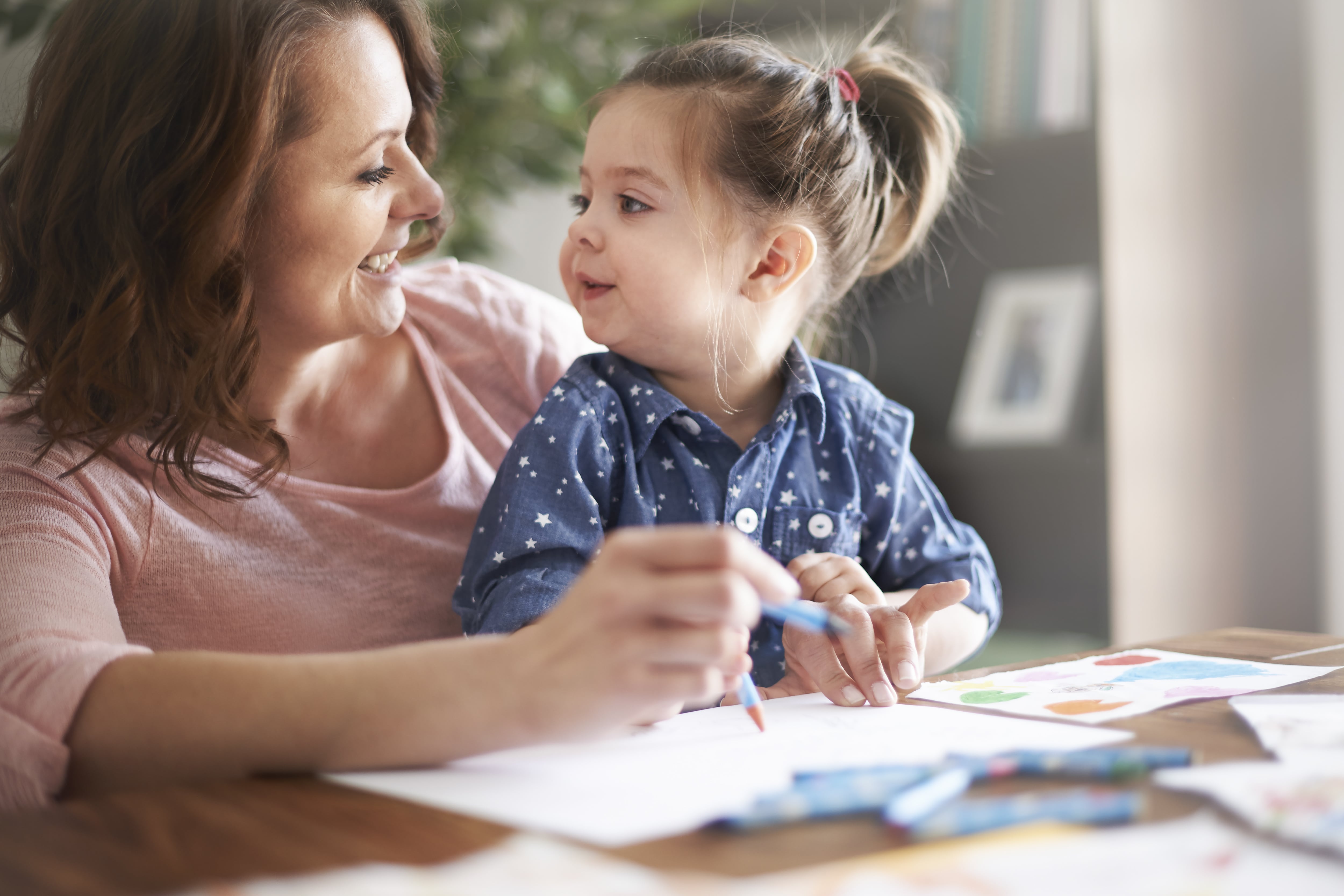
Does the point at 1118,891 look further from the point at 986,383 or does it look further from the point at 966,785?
the point at 986,383

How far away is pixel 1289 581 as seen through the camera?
1.96m

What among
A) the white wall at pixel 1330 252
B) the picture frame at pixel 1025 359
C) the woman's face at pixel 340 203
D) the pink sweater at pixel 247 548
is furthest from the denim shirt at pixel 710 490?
the white wall at pixel 1330 252

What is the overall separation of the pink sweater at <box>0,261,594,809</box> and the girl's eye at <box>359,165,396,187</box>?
220mm

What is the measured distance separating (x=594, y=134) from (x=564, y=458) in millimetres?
363

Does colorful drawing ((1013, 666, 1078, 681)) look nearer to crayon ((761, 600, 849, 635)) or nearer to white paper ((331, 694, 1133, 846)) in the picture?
white paper ((331, 694, 1133, 846))

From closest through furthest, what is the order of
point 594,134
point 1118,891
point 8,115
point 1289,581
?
1. point 1118,891
2. point 594,134
3. point 8,115
4. point 1289,581

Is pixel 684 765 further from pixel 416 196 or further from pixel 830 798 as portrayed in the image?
pixel 416 196

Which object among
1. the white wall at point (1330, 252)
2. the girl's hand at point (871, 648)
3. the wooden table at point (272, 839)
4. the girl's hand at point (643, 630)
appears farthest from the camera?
the white wall at point (1330, 252)

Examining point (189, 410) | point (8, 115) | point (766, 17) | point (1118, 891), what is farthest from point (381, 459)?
point (766, 17)

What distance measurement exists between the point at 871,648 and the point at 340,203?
2.05ft

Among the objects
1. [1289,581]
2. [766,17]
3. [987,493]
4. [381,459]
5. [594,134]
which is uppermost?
[766,17]

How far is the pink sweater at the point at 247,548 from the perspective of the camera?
654 millimetres

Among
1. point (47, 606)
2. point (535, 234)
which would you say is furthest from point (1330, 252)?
point (47, 606)

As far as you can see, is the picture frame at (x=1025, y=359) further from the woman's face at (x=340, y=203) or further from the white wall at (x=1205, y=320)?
the woman's face at (x=340, y=203)
